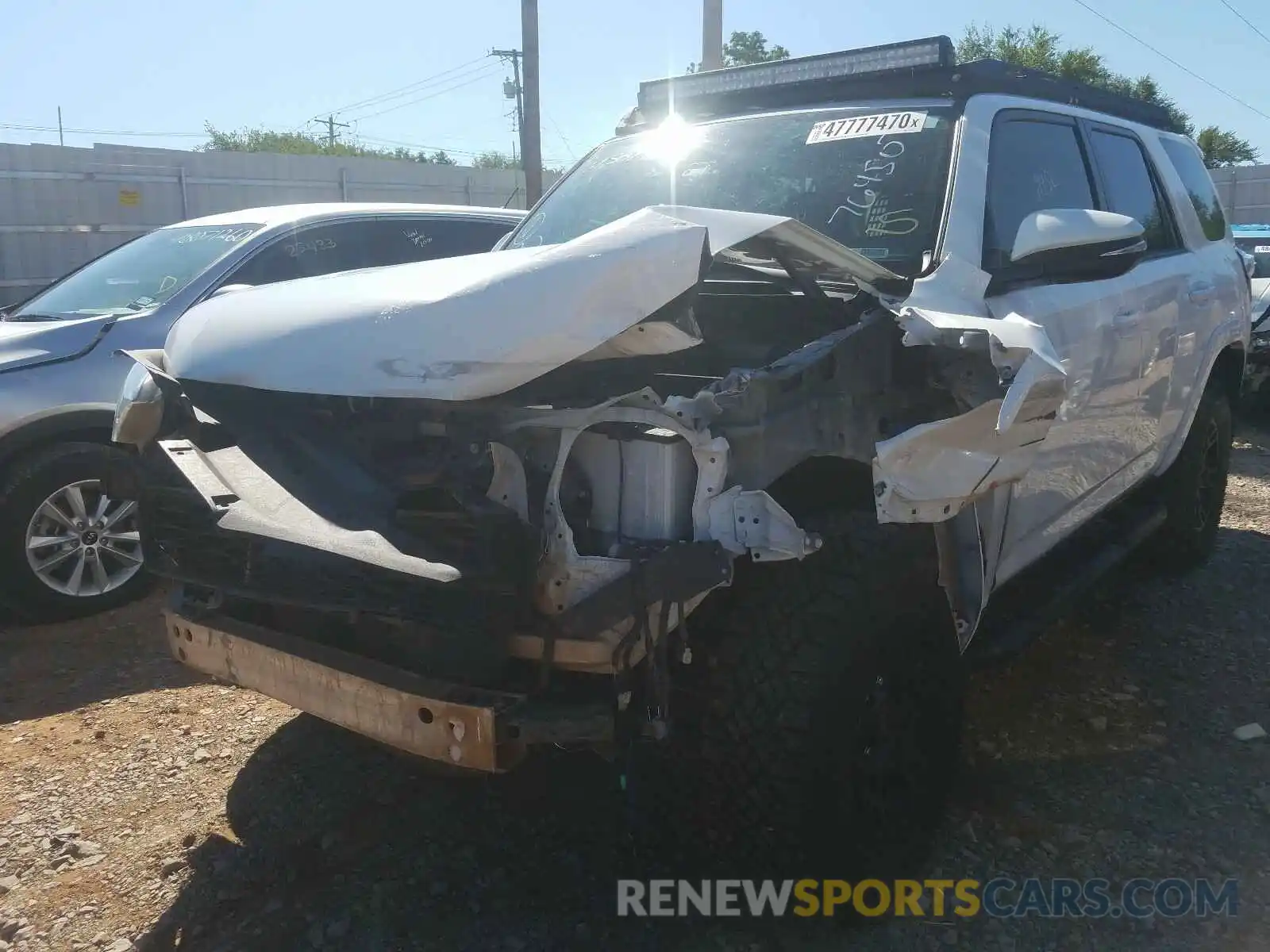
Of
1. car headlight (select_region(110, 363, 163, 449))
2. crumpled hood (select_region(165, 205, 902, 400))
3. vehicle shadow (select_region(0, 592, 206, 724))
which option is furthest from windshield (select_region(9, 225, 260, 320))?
crumpled hood (select_region(165, 205, 902, 400))

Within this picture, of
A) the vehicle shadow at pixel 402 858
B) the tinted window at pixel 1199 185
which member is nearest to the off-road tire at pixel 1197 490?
the tinted window at pixel 1199 185

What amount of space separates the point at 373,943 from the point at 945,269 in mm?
2172

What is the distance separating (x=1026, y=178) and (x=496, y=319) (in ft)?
6.76

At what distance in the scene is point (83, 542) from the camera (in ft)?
15.0

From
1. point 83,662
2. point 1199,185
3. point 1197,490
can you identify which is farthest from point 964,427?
point 83,662

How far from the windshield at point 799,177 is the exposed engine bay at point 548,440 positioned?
0.42 m

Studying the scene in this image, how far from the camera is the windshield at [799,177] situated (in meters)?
3.05

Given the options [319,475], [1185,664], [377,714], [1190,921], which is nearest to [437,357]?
[319,475]

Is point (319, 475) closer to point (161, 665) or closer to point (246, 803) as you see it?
point (246, 803)

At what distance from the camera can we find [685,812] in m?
2.25

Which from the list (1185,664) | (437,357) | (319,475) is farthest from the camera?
(1185,664)

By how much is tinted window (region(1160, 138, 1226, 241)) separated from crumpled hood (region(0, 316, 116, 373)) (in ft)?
15.8

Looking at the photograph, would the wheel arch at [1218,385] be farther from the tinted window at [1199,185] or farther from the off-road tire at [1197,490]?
the tinted window at [1199,185]

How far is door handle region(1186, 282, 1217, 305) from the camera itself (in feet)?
13.9
